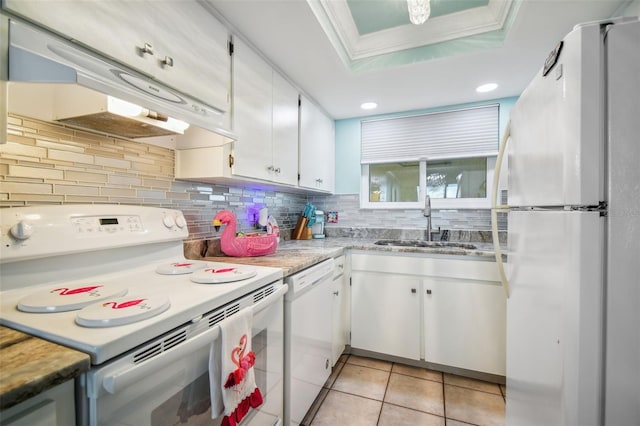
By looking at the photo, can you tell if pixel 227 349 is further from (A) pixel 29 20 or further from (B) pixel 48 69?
(A) pixel 29 20

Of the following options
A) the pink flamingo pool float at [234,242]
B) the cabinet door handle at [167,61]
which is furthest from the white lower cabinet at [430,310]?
the cabinet door handle at [167,61]

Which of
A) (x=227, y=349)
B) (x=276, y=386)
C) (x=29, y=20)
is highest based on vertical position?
(x=29, y=20)

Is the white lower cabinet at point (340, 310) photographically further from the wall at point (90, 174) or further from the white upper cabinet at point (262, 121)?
the wall at point (90, 174)

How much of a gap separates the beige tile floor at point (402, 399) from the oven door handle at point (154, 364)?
1164 millimetres

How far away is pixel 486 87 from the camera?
215 cm

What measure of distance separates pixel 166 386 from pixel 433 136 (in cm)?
265

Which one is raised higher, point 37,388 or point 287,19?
point 287,19

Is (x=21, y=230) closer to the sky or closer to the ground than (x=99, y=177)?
closer to the ground

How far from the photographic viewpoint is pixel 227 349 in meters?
A: 0.84

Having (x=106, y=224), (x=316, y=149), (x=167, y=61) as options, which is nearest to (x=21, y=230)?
(x=106, y=224)

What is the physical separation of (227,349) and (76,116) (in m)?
0.95

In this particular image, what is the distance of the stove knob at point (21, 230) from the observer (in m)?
0.80

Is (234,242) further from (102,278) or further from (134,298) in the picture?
(134,298)

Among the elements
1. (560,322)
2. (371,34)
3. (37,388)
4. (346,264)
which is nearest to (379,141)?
(371,34)
